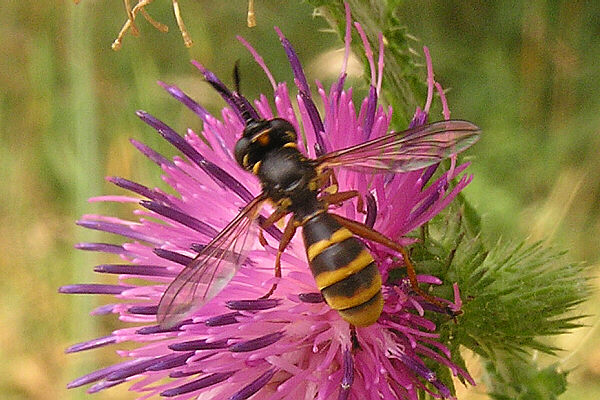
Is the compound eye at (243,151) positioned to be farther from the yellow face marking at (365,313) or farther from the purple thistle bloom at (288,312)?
the yellow face marking at (365,313)

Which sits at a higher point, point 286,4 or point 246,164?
point 286,4

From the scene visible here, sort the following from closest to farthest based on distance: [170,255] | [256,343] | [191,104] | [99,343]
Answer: [256,343] → [170,255] → [99,343] → [191,104]

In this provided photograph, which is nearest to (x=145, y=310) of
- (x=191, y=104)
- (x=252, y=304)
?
(x=252, y=304)

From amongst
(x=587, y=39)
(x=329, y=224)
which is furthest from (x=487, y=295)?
(x=587, y=39)

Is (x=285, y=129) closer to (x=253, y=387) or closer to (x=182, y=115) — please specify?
Answer: (x=253, y=387)

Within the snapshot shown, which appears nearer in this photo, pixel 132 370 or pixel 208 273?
pixel 208 273

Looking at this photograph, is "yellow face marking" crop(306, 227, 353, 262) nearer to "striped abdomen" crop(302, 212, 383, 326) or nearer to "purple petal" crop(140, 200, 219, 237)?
"striped abdomen" crop(302, 212, 383, 326)

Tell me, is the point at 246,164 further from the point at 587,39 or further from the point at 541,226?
the point at 587,39
